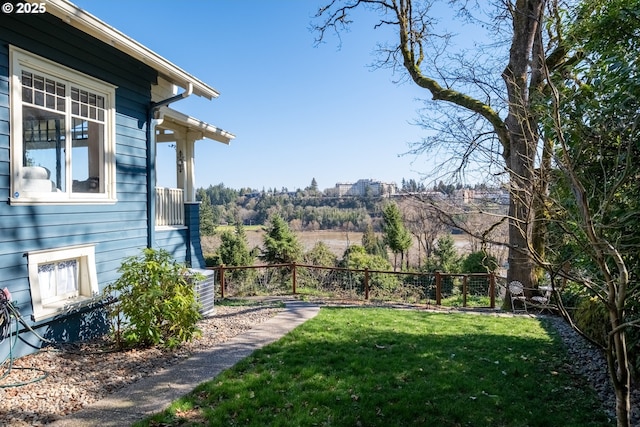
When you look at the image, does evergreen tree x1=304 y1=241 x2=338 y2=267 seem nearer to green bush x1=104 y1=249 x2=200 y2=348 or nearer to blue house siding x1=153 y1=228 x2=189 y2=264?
blue house siding x1=153 y1=228 x2=189 y2=264

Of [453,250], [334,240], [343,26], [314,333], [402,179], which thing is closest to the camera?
[314,333]

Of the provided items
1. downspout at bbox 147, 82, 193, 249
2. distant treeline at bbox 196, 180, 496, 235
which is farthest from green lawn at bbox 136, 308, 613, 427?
distant treeline at bbox 196, 180, 496, 235

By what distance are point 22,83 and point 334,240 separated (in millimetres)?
24693

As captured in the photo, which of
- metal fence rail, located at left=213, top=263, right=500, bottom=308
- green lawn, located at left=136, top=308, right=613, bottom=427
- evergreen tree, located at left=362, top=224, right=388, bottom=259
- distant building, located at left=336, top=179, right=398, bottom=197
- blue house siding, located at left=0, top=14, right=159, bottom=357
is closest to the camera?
green lawn, located at left=136, top=308, right=613, bottom=427

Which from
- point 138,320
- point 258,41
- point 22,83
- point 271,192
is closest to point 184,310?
point 138,320

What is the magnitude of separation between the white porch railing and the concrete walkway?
119 inches

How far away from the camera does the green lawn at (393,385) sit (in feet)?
10.9

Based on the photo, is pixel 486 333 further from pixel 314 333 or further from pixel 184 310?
pixel 184 310

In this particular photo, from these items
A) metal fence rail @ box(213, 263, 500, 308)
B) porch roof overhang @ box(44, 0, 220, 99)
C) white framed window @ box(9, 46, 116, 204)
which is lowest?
metal fence rail @ box(213, 263, 500, 308)

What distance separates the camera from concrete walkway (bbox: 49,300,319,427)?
3182 millimetres

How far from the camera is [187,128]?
8633 millimetres

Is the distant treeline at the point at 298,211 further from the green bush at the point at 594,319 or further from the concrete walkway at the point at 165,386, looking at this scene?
the concrete walkway at the point at 165,386

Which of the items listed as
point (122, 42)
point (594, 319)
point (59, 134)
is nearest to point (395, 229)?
point (594, 319)

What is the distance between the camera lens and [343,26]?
12555 millimetres
